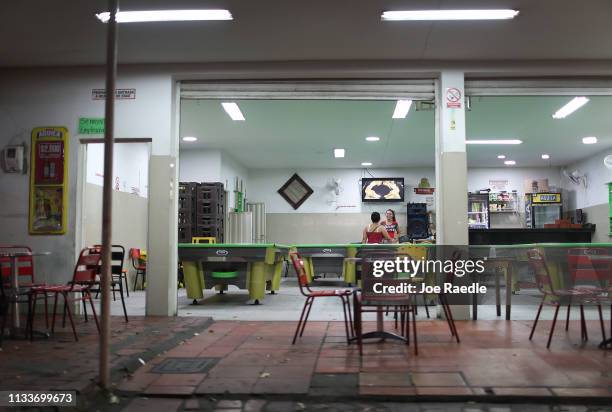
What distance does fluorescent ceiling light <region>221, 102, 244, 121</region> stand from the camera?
9.04 meters

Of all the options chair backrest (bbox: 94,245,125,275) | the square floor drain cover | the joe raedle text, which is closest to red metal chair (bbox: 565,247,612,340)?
the joe raedle text

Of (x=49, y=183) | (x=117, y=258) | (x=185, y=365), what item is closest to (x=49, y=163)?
(x=49, y=183)

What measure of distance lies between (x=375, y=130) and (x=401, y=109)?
1.87 meters

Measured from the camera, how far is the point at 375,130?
11.2m

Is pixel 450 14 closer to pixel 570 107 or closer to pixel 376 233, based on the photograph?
pixel 376 233

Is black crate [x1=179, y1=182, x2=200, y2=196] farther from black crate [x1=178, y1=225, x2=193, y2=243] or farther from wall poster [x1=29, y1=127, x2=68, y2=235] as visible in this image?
wall poster [x1=29, y1=127, x2=68, y2=235]

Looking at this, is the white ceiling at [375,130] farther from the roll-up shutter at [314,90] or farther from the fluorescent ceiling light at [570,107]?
the roll-up shutter at [314,90]

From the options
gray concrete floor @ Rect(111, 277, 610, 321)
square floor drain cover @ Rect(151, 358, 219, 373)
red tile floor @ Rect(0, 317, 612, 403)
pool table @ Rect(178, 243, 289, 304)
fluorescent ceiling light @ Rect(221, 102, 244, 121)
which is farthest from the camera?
fluorescent ceiling light @ Rect(221, 102, 244, 121)

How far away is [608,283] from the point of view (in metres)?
4.98

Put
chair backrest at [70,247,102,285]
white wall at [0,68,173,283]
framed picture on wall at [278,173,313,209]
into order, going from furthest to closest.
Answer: framed picture on wall at [278,173,313,209] → white wall at [0,68,173,283] → chair backrest at [70,247,102,285]

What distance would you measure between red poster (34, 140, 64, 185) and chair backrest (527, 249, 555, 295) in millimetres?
5676

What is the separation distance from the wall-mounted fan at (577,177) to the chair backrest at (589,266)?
9.95m

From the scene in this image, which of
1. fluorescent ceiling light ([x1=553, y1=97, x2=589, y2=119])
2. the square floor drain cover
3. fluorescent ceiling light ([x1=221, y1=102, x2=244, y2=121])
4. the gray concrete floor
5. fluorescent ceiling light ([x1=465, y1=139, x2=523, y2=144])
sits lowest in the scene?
the gray concrete floor

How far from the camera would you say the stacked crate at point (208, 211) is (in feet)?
39.6
